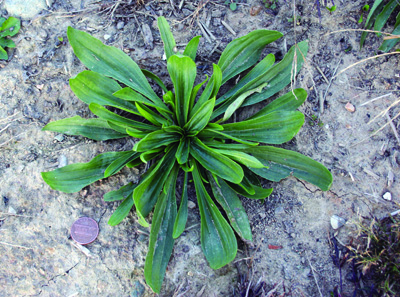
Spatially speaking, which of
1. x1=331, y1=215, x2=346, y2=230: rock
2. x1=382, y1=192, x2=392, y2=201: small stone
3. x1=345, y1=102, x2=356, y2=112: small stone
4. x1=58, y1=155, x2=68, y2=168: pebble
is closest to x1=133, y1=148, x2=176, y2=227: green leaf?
x1=58, y1=155, x2=68, y2=168: pebble

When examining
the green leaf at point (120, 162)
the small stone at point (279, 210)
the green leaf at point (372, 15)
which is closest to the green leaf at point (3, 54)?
the green leaf at point (120, 162)

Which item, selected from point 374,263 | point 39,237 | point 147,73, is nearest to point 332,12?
point 147,73

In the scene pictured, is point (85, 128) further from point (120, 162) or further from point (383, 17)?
point (383, 17)

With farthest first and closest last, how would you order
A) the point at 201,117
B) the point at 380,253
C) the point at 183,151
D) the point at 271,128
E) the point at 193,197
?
1. the point at 193,197
2. the point at 183,151
3. the point at 271,128
4. the point at 201,117
5. the point at 380,253

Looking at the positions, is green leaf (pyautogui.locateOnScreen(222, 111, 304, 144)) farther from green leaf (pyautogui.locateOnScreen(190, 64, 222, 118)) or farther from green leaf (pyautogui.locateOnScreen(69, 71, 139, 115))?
green leaf (pyautogui.locateOnScreen(69, 71, 139, 115))

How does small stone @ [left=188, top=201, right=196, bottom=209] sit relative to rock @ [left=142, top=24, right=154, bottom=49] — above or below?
below

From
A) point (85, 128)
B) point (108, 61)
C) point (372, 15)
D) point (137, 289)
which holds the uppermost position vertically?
point (372, 15)

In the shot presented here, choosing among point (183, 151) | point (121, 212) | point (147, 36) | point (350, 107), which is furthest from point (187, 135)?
point (350, 107)
